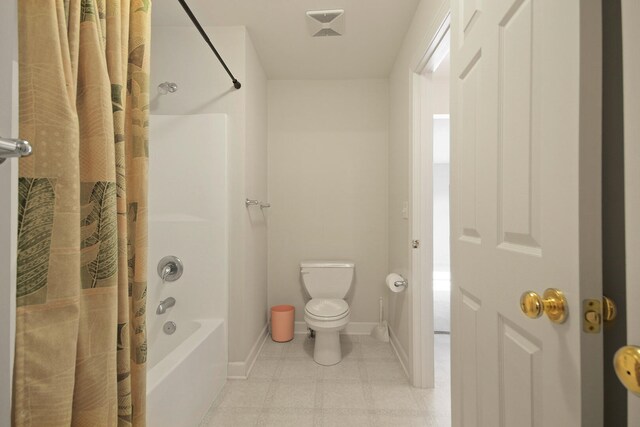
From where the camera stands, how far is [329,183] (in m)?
2.74

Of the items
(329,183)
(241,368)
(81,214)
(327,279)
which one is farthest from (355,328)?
(81,214)

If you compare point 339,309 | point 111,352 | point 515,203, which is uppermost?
point 515,203

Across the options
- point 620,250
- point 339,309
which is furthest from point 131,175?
point 339,309

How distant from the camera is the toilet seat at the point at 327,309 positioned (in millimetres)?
2064

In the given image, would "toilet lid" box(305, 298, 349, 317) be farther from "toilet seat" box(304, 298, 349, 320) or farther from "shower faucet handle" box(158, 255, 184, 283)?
"shower faucet handle" box(158, 255, 184, 283)

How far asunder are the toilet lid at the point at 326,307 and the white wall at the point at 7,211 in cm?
171

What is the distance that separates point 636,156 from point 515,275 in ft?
1.20

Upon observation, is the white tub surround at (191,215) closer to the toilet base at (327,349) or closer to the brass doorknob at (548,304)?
the toilet base at (327,349)

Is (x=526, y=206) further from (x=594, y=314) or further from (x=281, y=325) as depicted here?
(x=281, y=325)


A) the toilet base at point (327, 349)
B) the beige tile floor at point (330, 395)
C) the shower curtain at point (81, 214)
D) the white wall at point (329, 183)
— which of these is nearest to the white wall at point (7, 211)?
the shower curtain at point (81, 214)

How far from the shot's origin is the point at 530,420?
2.11 ft

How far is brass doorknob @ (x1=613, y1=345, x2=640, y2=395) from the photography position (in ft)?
1.22

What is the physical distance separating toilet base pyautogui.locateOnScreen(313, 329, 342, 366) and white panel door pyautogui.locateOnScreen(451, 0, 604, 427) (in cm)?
118

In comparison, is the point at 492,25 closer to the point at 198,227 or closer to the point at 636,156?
the point at 636,156
